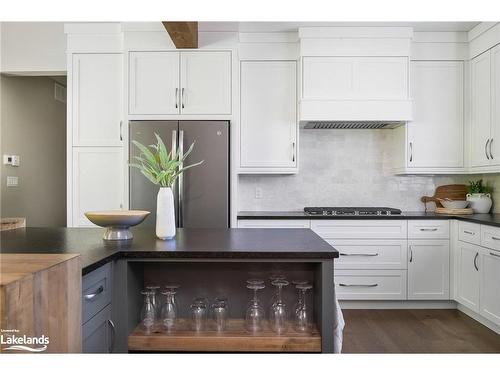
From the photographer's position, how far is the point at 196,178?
3.55 meters

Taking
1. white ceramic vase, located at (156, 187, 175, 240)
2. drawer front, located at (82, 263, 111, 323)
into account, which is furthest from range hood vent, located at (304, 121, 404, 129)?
drawer front, located at (82, 263, 111, 323)

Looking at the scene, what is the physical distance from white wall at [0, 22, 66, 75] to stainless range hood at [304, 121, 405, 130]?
2.46m

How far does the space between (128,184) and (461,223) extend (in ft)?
9.51

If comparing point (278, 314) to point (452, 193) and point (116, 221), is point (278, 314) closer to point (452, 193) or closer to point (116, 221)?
point (116, 221)

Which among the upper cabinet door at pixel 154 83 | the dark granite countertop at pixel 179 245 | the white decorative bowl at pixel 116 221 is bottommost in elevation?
the dark granite countertop at pixel 179 245

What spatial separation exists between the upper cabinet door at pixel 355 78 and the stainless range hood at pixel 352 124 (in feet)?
0.76

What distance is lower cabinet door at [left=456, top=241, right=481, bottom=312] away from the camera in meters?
3.27

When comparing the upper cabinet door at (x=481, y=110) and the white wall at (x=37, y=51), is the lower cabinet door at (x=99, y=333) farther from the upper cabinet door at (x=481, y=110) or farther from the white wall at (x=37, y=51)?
the upper cabinet door at (x=481, y=110)

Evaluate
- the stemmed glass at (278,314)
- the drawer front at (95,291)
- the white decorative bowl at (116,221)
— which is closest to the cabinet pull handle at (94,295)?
the drawer front at (95,291)

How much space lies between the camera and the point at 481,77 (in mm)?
3631

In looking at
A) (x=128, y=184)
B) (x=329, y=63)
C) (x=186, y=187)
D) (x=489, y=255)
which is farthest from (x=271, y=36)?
(x=489, y=255)

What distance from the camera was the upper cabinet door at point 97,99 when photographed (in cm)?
369

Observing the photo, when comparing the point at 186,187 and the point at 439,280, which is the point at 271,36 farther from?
the point at 439,280

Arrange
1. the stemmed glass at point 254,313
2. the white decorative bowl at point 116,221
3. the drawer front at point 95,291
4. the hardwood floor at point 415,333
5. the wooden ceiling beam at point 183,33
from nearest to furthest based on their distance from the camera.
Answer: the drawer front at point 95,291 < the stemmed glass at point 254,313 < the white decorative bowl at point 116,221 < the hardwood floor at point 415,333 < the wooden ceiling beam at point 183,33
